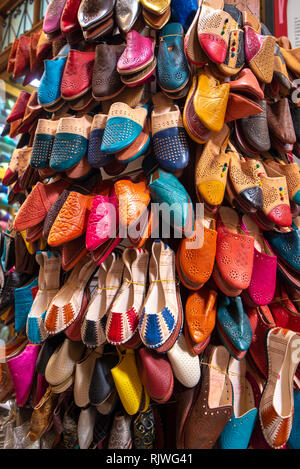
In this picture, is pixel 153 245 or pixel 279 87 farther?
pixel 279 87

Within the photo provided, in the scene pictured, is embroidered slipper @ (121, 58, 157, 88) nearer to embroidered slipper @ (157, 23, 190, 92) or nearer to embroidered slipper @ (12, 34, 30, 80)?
embroidered slipper @ (157, 23, 190, 92)

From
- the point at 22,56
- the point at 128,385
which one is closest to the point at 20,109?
the point at 22,56

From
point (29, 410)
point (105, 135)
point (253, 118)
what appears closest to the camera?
point (105, 135)

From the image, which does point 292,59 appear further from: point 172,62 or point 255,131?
point 172,62

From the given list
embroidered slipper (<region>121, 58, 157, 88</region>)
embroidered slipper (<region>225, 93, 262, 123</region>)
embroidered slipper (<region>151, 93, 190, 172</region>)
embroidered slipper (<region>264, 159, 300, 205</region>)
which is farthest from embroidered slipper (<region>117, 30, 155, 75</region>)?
embroidered slipper (<region>264, 159, 300, 205</region>)

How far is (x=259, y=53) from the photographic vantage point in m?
0.84

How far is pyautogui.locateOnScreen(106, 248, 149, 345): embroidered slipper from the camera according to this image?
2.50 feet

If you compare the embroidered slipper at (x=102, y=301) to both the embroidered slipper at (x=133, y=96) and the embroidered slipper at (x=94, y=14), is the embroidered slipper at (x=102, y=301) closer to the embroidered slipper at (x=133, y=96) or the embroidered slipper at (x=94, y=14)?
the embroidered slipper at (x=133, y=96)

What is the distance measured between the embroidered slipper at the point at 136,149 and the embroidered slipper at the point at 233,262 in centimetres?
29

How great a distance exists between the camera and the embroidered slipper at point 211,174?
2.55 ft

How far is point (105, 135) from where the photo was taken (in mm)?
779
